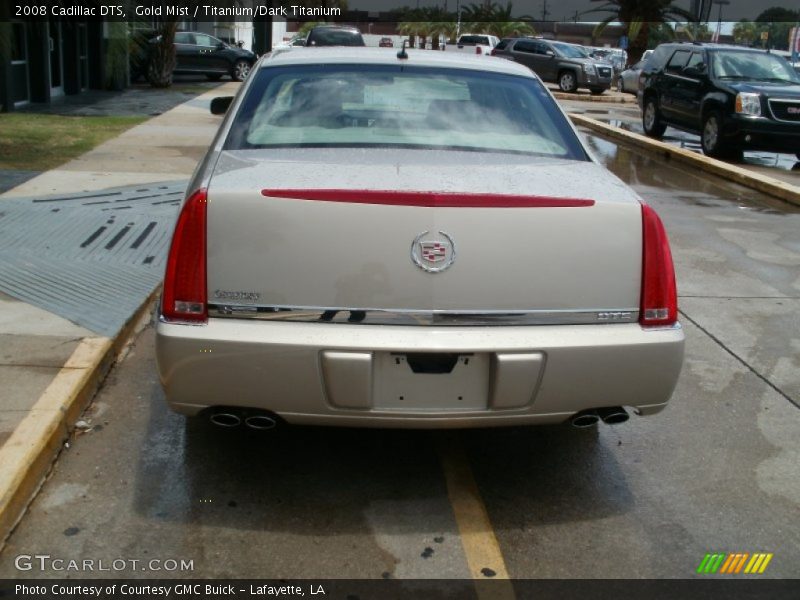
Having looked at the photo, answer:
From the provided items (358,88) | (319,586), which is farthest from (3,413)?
(358,88)

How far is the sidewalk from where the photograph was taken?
4.23m

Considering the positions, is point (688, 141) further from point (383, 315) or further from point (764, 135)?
point (383, 315)

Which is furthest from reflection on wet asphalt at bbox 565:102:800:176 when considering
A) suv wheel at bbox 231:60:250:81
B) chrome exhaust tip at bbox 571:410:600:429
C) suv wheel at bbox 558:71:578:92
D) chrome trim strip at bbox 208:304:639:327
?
chrome trim strip at bbox 208:304:639:327

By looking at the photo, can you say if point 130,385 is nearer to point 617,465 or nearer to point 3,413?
point 3,413

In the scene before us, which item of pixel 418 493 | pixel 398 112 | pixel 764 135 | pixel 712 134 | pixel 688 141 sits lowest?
pixel 688 141

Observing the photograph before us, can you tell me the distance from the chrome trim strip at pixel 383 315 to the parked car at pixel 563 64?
1092 inches

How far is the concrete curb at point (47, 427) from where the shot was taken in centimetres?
371

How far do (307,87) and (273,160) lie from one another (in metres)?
0.83

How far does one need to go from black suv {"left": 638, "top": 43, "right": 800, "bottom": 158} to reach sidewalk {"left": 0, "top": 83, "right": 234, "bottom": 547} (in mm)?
8775

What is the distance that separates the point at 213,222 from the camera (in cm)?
352

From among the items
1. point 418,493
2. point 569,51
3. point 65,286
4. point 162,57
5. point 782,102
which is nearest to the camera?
point 418,493

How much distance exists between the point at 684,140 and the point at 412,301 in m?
17.1

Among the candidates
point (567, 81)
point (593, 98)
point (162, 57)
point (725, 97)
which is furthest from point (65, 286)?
point (567, 81)

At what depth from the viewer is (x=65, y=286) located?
6434mm
